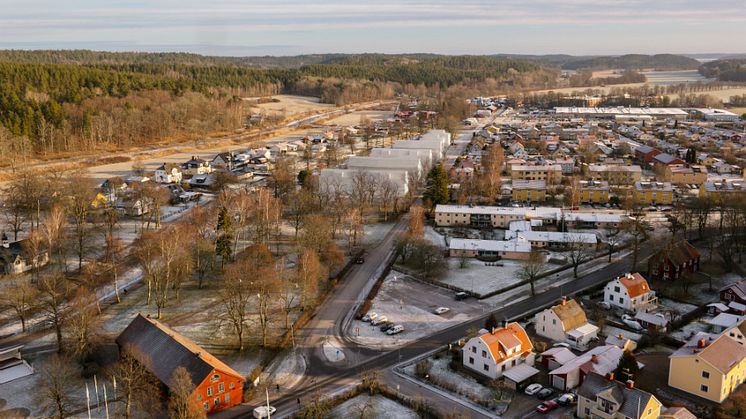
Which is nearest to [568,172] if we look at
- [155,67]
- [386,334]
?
[386,334]

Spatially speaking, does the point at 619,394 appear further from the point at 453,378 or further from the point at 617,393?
the point at 453,378

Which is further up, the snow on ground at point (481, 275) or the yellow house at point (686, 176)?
the yellow house at point (686, 176)

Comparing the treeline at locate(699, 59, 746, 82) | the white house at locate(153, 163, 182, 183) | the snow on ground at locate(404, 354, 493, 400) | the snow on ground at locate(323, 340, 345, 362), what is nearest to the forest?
the white house at locate(153, 163, 182, 183)

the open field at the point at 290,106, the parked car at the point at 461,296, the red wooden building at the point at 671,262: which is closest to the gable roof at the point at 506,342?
the parked car at the point at 461,296

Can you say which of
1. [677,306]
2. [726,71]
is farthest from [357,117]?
[726,71]

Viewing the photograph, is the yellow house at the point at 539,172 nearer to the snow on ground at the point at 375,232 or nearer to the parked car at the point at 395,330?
the snow on ground at the point at 375,232

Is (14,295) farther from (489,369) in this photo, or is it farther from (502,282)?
(502,282)
